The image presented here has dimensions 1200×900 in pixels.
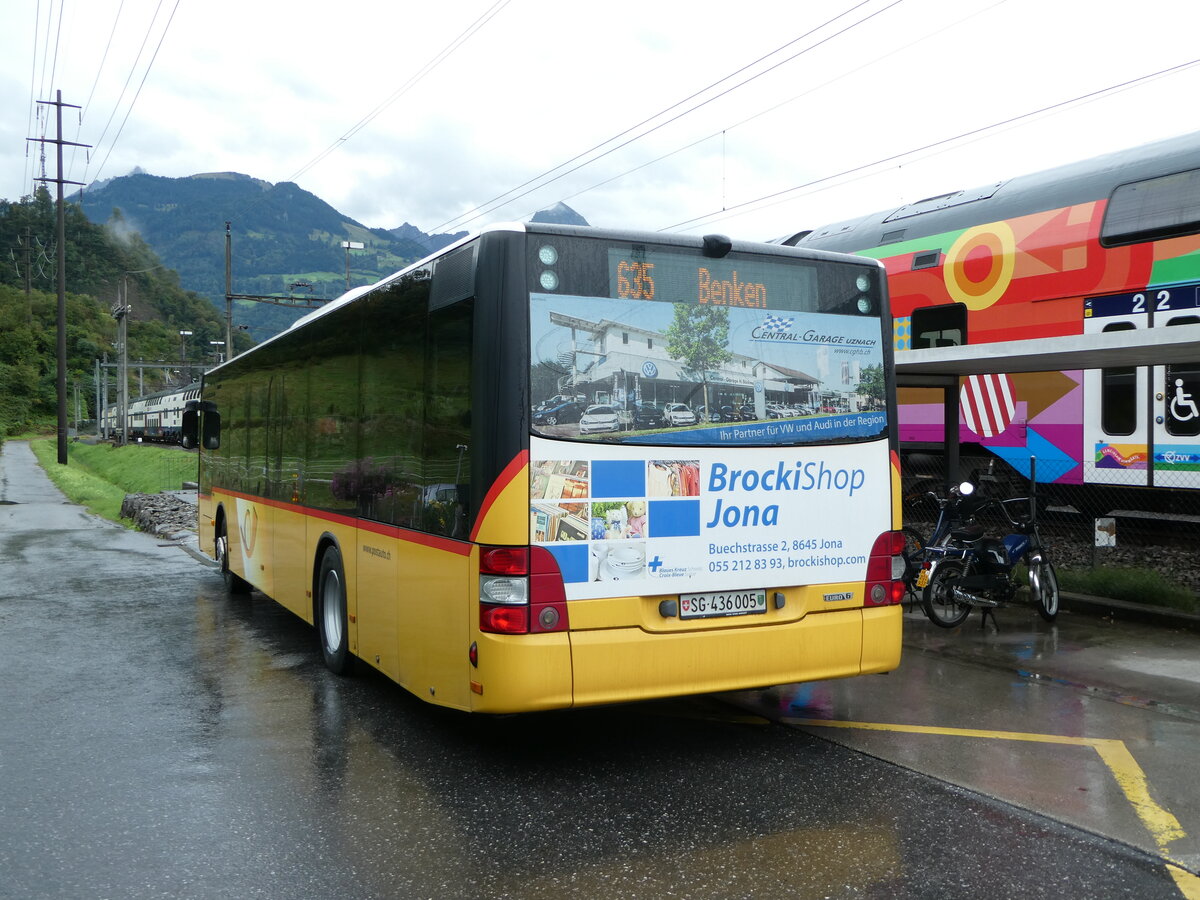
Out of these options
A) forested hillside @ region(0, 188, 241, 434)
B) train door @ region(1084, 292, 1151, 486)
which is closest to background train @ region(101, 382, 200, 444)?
forested hillside @ region(0, 188, 241, 434)

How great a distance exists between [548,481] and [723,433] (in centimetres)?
102

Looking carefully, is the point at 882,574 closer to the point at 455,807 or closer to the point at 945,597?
the point at 455,807

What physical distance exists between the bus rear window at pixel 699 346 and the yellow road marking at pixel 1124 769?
178cm

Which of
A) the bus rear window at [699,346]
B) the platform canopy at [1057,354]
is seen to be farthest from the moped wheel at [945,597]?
the bus rear window at [699,346]

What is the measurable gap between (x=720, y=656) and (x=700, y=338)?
1.62 metres

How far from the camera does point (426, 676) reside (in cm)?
557

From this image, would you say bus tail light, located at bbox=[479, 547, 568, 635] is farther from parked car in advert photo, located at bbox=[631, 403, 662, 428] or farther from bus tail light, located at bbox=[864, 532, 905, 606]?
bus tail light, located at bbox=[864, 532, 905, 606]

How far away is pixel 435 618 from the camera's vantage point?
5.44 m

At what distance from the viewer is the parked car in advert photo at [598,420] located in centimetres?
502

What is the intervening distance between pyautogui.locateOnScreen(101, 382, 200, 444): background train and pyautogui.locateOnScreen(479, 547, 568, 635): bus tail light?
56.9m

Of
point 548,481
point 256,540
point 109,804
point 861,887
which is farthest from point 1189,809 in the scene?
point 256,540

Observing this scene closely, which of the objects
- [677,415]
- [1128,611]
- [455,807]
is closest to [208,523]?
[455,807]

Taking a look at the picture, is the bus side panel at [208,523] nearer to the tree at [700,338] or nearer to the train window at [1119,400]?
the tree at [700,338]

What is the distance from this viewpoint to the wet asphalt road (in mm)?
3975
